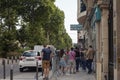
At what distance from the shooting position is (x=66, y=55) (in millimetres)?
30984

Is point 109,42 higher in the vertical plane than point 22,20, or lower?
lower

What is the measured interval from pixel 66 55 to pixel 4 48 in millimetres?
40927

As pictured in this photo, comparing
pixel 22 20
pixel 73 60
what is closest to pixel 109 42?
pixel 73 60

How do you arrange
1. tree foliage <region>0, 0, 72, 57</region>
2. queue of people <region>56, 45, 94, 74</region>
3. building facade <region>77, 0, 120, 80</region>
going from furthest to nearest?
tree foliage <region>0, 0, 72, 57</region> → queue of people <region>56, 45, 94, 74</region> → building facade <region>77, 0, 120, 80</region>

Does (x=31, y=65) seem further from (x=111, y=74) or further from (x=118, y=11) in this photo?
(x=118, y=11)

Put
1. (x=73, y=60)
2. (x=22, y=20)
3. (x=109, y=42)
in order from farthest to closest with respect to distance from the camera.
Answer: (x=22, y=20)
(x=73, y=60)
(x=109, y=42)

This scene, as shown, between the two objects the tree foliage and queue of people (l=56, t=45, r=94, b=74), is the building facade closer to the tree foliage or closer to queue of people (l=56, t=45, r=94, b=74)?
queue of people (l=56, t=45, r=94, b=74)

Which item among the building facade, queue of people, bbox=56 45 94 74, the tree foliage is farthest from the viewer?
the tree foliage

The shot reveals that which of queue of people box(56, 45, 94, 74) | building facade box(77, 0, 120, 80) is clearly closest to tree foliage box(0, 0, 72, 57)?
queue of people box(56, 45, 94, 74)

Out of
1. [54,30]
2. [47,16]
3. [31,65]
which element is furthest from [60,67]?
[54,30]

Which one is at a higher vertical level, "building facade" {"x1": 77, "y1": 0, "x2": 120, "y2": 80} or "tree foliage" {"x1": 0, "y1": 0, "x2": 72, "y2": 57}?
"tree foliage" {"x1": 0, "y1": 0, "x2": 72, "y2": 57}

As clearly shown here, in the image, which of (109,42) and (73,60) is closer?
(109,42)

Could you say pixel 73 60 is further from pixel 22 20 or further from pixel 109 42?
pixel 22 20

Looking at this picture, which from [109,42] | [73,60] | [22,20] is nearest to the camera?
[109,42]
